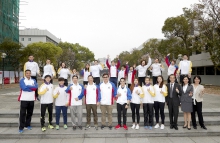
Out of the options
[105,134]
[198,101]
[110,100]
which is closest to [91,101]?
[110,100]

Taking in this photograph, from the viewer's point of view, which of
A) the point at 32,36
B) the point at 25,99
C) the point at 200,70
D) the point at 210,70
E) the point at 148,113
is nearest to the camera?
the point at 25,99

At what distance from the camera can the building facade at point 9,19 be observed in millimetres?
32397

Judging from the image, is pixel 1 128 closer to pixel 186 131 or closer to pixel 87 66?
pixel 87 66

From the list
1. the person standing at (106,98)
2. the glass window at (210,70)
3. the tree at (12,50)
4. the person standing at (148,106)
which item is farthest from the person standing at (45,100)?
the glass window at (210,70)

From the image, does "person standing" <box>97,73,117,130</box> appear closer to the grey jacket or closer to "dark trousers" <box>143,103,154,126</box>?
"dark trousers" <box>143,103,154,126</box>

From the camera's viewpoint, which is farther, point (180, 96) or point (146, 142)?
point (180, 96)

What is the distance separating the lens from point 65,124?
20.8ft

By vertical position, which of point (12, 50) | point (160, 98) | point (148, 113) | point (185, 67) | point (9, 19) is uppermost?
point (9, 19)

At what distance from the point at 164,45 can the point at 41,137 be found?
25734 mm

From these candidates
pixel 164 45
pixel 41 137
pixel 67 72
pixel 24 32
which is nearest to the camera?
pixel 41 137

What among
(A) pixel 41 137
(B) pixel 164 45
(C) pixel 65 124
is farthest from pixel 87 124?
(B) pixel 164 45

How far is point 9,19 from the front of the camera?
3553 cm

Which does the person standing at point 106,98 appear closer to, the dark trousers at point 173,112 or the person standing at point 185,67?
the dark trousers at point 173,112

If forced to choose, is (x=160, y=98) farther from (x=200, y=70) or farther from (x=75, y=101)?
(x=200, y=70)
